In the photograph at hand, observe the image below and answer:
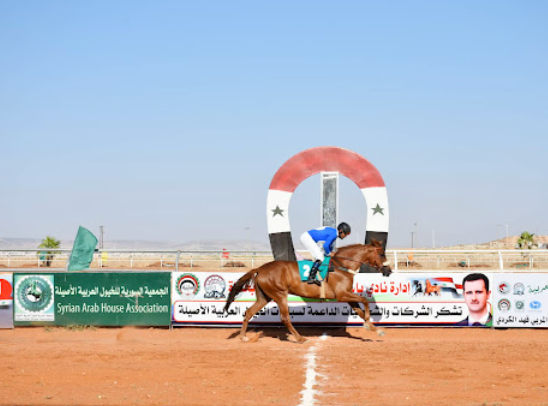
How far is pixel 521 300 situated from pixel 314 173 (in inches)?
213

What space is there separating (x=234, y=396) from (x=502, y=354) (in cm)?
554

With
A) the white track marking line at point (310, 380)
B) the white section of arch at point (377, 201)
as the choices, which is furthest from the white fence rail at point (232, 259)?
the white track marking line at point (310, 380)

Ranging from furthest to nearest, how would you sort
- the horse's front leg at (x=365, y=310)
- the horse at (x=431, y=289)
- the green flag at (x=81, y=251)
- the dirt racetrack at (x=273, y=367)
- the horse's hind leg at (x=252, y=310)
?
the green flag at (x=81, y=251)
the horse at (x=431, y=289)
the horse's hind leg at (x=252, y=310)
the horse's front leg at (x=365, y=310)
the dirt racetrack at (x=273, y=367)

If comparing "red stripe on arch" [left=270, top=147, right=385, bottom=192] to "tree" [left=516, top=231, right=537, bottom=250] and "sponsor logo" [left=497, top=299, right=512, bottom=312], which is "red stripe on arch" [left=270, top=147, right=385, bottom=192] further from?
"tree" [left=516, top=231, right=537, bottom=250]

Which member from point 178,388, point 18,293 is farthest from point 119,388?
point 18,293

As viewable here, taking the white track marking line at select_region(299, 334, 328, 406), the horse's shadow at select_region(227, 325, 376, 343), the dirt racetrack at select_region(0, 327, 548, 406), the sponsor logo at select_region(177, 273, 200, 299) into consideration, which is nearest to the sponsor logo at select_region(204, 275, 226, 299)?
the sponsor logo at select_region(177, 273, 200, 299)

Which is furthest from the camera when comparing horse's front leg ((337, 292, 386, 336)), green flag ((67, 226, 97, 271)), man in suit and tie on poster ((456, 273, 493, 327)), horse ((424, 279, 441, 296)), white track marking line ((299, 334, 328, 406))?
green flag ((67, 226, 97, 271))

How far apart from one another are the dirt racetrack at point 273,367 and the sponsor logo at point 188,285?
2.64 feet

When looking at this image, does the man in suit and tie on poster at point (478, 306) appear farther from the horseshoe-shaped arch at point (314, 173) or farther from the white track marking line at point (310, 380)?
the white track marking line at point (310, 380)

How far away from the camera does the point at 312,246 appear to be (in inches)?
531

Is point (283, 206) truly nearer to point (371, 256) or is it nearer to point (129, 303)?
point (371, 256)

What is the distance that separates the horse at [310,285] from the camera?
1355 centimetres

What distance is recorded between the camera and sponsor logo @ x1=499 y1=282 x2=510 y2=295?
14891 mm

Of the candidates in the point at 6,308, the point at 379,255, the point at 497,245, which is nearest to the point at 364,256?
the point at 379,255
